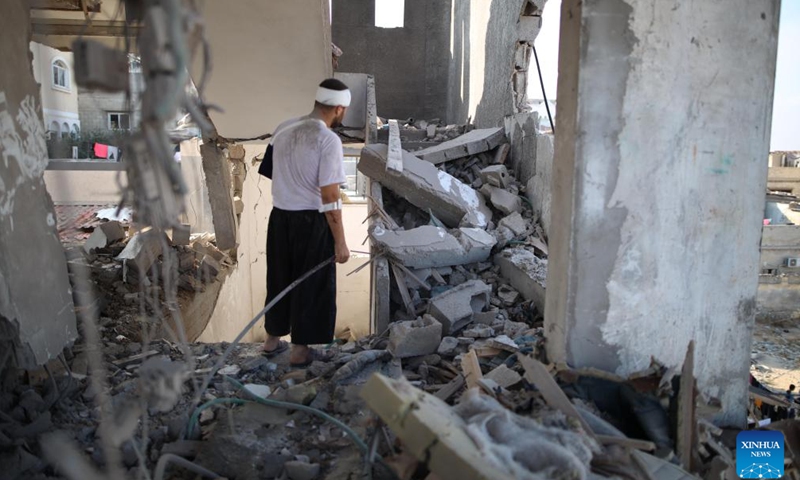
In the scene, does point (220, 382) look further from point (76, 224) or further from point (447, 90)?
point (447, 90)

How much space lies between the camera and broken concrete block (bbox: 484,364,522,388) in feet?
9.68

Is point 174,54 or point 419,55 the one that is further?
point 419,55

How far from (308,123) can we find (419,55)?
12564 mm

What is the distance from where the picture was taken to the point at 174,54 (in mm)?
1224

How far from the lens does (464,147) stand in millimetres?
8188

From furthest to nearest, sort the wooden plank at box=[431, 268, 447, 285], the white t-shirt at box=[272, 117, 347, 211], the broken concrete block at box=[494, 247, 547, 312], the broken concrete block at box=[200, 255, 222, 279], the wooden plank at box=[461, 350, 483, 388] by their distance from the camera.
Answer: the broken concrete block at box=[200, 255, 222, 279], the wooden plank at box=[431, 268, 447, 285], the broken concrete block at box=[494, 247, 547, 312], the white t-shirt at box=[272, 117, 347, 211], the wooden plank at box=[461, 350, 483, 388]

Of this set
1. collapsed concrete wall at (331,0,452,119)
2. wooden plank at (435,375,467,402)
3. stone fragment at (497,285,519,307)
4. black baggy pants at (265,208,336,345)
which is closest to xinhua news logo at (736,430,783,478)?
wooden plank at (435,375,467,402)

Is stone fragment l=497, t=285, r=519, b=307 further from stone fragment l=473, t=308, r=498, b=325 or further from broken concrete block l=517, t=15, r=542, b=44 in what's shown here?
broken concrete block l=517, t=15, r=542, b=44

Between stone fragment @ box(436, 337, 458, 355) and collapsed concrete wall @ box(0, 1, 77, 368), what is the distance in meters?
2.66

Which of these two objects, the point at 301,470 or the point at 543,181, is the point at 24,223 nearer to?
the point at 301,470

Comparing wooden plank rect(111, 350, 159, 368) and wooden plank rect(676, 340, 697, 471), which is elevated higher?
wooden plank rect(676, 340, 697, 471)

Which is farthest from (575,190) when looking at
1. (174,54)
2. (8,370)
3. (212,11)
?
(212,11)

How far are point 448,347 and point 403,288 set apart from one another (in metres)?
1.35

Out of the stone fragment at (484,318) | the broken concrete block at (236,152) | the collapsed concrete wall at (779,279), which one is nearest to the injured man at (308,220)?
the stone fragment at (484,318)
